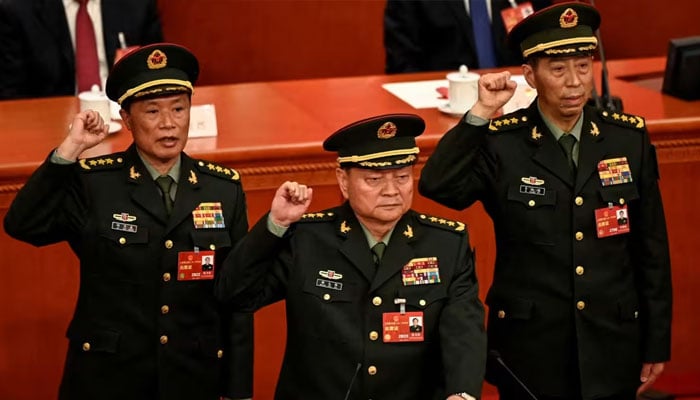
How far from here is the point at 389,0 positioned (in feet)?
19.6

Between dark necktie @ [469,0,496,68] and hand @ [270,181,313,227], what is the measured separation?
286 cm

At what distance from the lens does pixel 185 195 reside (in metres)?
3.33

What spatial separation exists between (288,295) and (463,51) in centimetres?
290

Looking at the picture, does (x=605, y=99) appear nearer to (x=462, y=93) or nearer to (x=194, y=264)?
(x=462, y=93)

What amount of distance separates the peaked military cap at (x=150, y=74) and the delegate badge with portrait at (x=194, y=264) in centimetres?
41

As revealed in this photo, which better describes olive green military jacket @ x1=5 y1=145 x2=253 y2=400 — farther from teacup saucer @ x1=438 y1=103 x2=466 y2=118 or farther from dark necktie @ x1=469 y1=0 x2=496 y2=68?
dark necktie @ x1=469 y1=0 x2=496 y2=68

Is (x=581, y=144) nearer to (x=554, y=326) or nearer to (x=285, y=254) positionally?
(x=554, y=326)

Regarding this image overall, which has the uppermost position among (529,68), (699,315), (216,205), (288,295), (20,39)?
(20,39)

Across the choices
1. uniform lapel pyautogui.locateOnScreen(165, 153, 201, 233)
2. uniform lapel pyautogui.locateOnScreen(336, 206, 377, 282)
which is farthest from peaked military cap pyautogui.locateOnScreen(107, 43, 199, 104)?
uniform lapel pyautogui.locateOnScreen(336, 206, 377, 282)

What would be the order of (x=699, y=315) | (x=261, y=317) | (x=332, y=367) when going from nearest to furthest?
(x=332, y=367)
(x=261, y=317)
(x=699, y=315)

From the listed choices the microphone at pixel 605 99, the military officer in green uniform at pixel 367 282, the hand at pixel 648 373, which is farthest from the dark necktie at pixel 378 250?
the microphone at pixel 605 99

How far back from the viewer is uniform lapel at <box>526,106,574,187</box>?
11.4ft

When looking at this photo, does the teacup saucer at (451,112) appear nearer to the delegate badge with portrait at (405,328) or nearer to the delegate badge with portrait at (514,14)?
the delegate badge with portrait at (514,14)

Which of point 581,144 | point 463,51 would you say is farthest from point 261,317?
point 463,51
